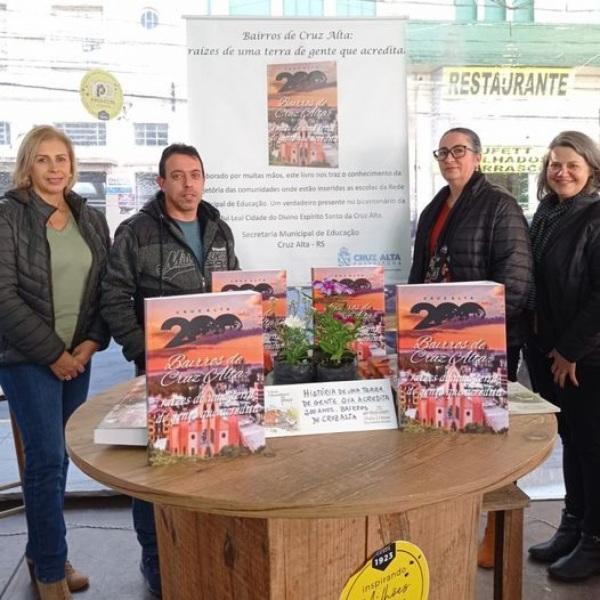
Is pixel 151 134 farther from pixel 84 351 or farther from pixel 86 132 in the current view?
pixel 84 351

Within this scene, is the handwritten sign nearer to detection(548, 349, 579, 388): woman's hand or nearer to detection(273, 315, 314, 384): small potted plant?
detection(273, 315, 314, 384): small potted plant

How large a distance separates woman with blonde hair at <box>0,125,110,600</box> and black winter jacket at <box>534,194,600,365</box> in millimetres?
1414

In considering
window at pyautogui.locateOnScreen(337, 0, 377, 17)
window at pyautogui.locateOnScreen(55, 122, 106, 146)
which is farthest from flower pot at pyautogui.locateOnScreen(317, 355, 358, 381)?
window at pyautogui.locateOnScreen(337, 0, 377, 17)

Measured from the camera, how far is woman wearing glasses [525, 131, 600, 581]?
2.05 metres

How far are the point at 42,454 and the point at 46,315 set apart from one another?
0.41 meters

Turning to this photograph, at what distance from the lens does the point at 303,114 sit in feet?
8.63

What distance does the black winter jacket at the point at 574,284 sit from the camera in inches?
79.1

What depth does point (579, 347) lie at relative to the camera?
202 centimetres

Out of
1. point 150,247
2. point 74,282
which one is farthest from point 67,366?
point 150,247

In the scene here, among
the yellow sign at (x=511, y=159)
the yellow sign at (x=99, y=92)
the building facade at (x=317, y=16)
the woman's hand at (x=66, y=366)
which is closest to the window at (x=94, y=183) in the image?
the building facade at (x=317, y=16)

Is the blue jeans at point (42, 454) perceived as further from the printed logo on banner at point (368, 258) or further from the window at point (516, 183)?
the window at point (516, 183)

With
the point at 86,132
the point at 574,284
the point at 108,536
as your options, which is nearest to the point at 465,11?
the point at 574,284

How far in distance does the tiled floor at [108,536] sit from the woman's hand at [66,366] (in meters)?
0.77

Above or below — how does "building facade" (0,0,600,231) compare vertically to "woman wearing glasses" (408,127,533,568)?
above
